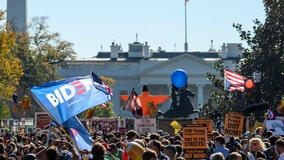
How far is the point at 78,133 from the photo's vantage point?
1377 centimetres

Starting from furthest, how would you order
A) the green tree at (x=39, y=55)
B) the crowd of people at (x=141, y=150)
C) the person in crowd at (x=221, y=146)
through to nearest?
the green tree at (x=39, y=55)
the person in crowd at (x=221, y=146)
the crowd of people at (x=141, y=150)

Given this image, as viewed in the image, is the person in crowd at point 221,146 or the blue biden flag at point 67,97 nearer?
the blue biden flag at point 67,97

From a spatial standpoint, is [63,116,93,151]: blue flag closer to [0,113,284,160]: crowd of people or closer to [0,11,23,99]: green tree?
[0,113,284,160]: crowd of people

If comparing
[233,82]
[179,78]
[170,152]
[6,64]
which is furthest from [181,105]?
[6,64]

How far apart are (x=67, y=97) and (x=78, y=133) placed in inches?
20.6

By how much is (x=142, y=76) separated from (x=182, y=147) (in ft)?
379

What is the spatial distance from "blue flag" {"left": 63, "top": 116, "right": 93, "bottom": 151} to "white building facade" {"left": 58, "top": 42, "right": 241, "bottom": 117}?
105m

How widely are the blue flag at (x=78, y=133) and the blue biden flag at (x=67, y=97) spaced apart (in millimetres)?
303

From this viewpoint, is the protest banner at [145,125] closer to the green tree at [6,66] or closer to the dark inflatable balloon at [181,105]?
the dark inflatable balloon at [181,105]

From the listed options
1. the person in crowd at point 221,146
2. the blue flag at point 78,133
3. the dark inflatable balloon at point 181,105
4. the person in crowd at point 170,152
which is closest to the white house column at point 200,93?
the dark inflatable balloon at point 181,105

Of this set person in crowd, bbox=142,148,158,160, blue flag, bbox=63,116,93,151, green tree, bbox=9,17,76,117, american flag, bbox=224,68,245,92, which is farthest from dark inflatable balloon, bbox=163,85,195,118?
green tree, bbox=9,17,76,117

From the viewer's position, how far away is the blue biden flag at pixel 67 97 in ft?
43.3

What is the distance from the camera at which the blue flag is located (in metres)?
13.6

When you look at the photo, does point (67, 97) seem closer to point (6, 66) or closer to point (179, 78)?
point (179, 78)
